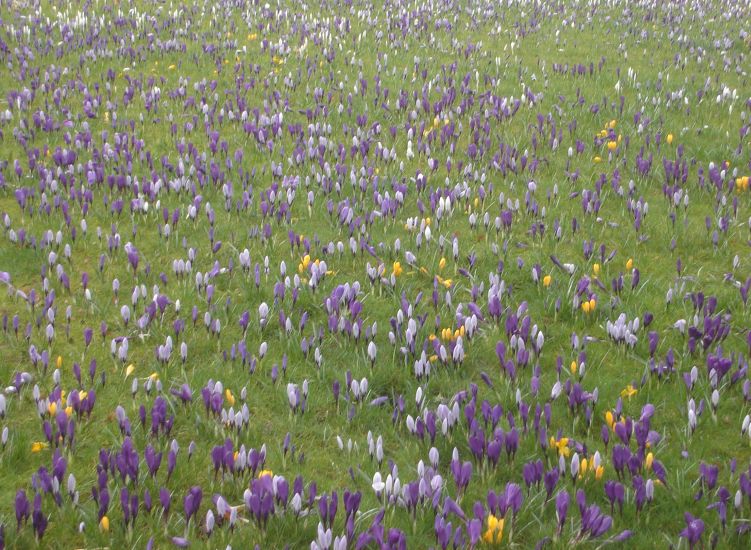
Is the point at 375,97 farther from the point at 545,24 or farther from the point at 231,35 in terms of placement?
the point at 545,24

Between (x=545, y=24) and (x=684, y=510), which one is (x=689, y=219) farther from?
(x=545, y=24)

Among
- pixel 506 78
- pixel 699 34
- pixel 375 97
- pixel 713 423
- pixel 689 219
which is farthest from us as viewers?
pixel 699 34

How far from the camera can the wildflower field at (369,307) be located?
4367 millimetres

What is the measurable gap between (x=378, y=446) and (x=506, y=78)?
10528 millimetres

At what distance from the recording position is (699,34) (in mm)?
18156

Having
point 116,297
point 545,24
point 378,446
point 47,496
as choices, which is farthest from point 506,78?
point 47,496

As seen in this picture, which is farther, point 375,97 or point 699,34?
point 699,34

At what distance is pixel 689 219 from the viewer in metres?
8.51

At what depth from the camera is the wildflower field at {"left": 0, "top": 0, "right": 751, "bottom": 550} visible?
4367 mm

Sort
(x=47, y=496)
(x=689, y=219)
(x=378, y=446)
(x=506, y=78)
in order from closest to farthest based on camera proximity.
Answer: (x=47, y=496), (x=378, y=446), (x=689, y=219), (x=506, y=78)

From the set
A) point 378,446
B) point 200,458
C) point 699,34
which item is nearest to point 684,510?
point 378,446

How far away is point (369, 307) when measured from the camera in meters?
6.73

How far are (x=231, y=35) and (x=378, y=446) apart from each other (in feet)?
44.0

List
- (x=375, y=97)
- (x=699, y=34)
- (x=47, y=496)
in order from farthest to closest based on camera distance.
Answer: (x=699, y=34) → (x=375, y=97) → (x=47, y=496)
